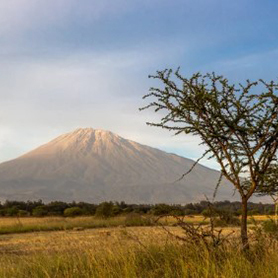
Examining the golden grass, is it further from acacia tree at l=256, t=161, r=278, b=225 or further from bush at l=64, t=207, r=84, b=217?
bush at l=64, t=207, r=84, b=217

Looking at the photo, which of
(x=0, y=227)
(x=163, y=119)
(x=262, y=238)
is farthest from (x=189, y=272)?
(x=0, y=227)

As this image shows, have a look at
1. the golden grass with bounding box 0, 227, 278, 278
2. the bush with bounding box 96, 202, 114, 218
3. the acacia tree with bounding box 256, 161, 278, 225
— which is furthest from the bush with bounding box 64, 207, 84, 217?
the acacia tree with bounding box 256, 161, 278, 225

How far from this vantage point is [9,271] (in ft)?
29.1

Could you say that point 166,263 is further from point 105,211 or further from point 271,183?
point 105,211

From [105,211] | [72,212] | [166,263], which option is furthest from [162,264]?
[72,212]

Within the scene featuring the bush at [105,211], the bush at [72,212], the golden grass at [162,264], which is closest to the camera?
the golden grass at [162,264]

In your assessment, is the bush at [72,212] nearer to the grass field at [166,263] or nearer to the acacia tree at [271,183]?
the grass field at [166,263]

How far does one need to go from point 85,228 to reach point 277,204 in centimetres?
2316

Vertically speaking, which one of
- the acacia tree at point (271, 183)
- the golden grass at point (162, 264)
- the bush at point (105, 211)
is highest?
the acacia tree at point (271, 183)

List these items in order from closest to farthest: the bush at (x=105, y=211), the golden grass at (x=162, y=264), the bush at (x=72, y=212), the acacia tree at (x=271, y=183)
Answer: the golden grass at (x=162, y=264) < the acacia tree at (x=271, y=183) < the bush at (x=105, y=211) < the bush at (x=72, y=212)

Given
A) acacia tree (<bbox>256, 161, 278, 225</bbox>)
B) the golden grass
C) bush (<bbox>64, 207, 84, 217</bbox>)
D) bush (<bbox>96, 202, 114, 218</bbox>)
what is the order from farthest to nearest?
bush (<bbox>64, 207, 84, 217</bbox>) → bush (<bbox>96, 202, 114, 218</bbox>) → acacia tree (<bbox>256, 161, 278, 225</bbox>) → the golden grass

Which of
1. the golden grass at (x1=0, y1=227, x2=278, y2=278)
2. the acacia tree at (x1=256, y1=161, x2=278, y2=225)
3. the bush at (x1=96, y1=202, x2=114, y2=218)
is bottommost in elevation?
the golden grass at (x1=0, y1=227, x2=278, y2=278)

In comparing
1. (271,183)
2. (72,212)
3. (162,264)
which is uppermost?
(271,183)

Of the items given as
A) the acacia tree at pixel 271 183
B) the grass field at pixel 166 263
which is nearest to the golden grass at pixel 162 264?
the grass field at pixel 166 263
